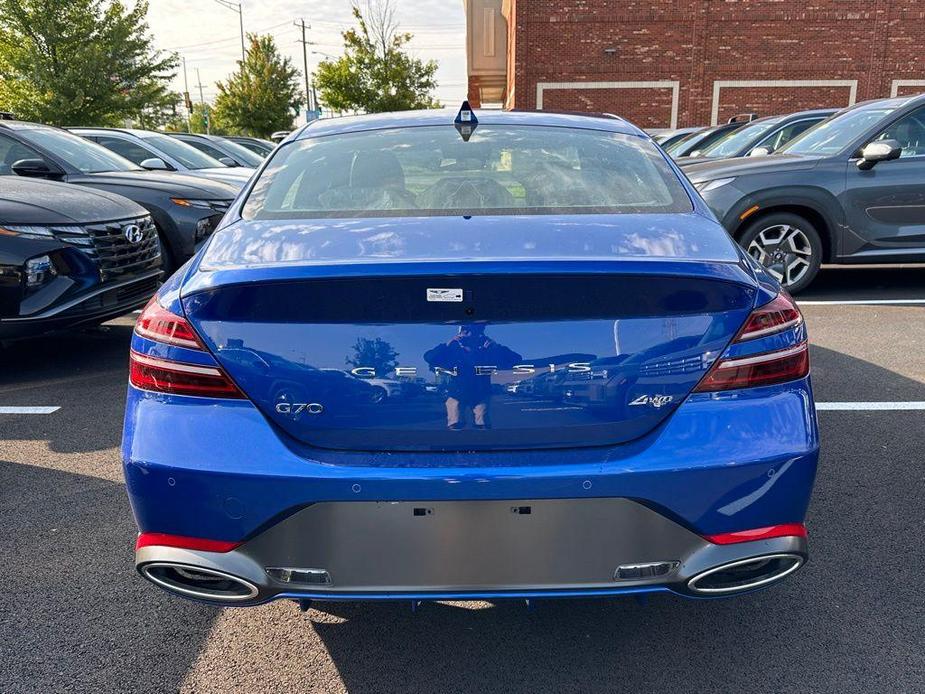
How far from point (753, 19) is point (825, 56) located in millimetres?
2881

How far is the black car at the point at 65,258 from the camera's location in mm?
4617

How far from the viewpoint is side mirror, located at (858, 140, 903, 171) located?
6574 mm

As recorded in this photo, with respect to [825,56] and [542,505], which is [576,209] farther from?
[825,56]

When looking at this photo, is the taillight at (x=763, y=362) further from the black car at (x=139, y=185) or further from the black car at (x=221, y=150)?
the black car at (x=221, y=150)

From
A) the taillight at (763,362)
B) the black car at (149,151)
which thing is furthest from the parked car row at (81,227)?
the taillight at (763,362)

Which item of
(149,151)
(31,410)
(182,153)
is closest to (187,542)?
(31,410)

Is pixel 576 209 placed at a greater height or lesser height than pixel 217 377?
greater

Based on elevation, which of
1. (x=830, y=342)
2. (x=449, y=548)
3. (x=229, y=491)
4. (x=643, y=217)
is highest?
(x=643, y=217)

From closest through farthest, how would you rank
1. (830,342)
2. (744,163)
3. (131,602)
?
(131,602)
(830,342)
(744,163)

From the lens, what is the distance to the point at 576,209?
7.70ft

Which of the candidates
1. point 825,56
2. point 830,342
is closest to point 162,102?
point 825,56

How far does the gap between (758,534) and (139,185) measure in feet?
21.3

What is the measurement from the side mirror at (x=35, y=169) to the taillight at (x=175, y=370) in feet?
17.2

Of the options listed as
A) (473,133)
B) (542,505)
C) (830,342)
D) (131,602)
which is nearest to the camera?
Result: (542,505)
